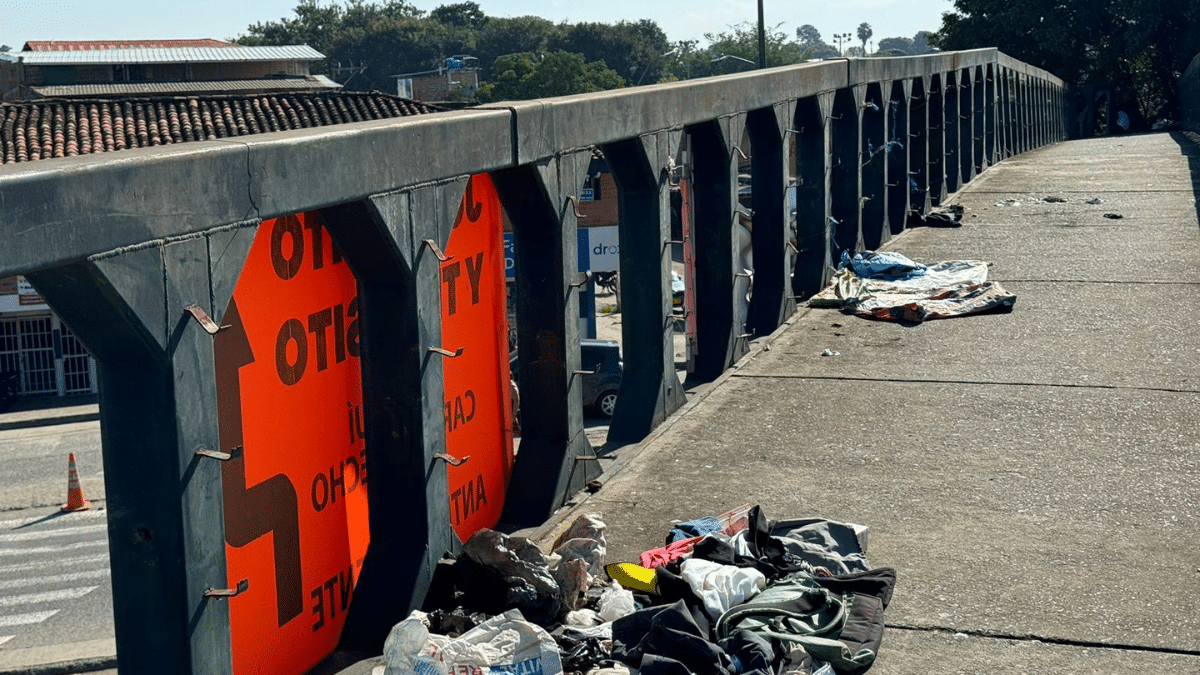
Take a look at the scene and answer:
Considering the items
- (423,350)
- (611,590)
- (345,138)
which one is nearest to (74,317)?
(345,138)

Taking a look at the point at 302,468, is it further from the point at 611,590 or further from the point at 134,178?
the point at 134,178

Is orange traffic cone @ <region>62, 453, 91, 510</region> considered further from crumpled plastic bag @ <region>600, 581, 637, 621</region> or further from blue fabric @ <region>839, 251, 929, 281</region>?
crumpled plastic bag @ <region>600, 581, 637, 621</region>

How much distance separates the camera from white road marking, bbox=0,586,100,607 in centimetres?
1809

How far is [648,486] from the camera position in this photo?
7344mm

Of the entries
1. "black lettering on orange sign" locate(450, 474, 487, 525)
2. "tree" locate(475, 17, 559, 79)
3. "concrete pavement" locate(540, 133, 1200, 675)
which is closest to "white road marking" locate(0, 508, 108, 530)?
"concrete pavement" locate(540, 133, 1200, 675)

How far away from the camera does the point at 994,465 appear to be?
746 cm

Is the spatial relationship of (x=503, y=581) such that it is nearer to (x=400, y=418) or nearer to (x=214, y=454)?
(x=400, y=418)

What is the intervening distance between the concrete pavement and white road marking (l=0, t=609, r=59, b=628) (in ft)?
35.4

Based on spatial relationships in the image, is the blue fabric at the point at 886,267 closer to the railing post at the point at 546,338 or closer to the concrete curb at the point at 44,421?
the railing post at the point at 546,338

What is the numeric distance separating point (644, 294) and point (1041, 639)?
3.68 meters

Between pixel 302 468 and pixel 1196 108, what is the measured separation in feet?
121

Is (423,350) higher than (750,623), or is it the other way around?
(423,350)

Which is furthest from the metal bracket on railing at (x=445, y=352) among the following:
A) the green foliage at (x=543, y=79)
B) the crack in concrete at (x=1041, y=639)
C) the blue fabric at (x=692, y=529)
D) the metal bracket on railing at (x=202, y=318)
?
the green foliage at (x=543, y=79)

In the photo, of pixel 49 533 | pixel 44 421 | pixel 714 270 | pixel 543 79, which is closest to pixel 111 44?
pixel 543 79
